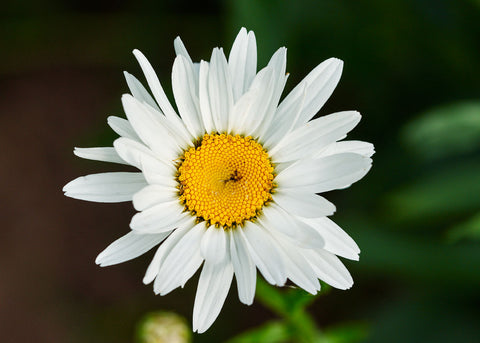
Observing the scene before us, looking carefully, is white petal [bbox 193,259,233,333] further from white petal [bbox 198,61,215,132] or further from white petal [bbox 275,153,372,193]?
white petal [bbox 198,61,215,132]

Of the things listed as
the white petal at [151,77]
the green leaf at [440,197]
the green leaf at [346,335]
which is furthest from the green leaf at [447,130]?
the white petal at [151,77]

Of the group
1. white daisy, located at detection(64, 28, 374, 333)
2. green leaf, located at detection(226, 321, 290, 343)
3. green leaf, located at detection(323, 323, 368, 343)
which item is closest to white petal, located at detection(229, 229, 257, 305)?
white daisy, located at detection(64, 28, 374, 333)

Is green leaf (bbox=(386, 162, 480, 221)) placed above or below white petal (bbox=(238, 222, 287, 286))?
above

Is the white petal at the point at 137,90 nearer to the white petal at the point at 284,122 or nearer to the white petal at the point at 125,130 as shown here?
the white petal at the point at 125,130

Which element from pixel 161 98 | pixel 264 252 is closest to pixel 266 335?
pixel 264 252

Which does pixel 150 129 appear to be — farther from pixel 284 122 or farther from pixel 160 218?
pixel 284 122
